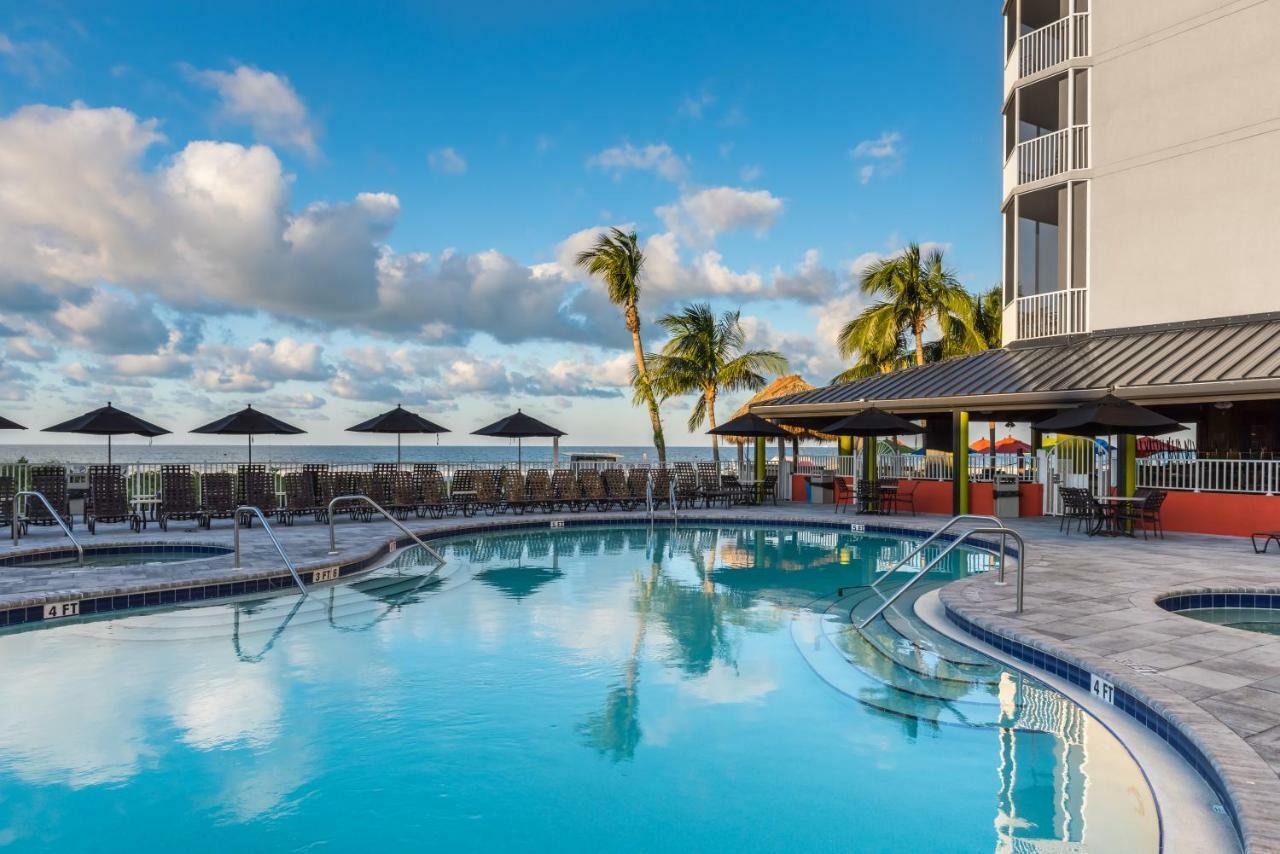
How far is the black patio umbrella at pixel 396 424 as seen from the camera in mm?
16719

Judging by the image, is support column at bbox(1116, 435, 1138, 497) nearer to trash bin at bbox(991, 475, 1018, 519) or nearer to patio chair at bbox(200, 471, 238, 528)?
trash bin at bbox(991, 475, 1018, 519)

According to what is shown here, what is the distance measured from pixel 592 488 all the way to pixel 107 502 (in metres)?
8.85

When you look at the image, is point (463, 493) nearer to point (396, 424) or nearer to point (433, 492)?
point (433, 492)

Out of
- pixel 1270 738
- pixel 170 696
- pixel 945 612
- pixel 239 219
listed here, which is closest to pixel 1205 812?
pixel 1270 738

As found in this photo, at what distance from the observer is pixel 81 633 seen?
6801mm

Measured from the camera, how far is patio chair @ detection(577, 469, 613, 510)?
16531 millimetres

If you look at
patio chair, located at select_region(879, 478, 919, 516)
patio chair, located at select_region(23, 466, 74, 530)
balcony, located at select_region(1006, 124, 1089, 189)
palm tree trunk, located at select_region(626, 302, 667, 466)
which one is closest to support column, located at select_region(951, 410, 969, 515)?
patio chair, located at select_region(879, 478, 919, 516)

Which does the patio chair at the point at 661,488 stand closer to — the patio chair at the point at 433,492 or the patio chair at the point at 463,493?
the patio chair at the point at 463,493

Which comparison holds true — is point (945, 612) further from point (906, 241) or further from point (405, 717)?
point (906, 241)

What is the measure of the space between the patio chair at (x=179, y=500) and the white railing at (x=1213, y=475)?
55.3ft

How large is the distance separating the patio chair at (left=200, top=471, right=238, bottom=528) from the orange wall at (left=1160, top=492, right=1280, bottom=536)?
16.4 meters

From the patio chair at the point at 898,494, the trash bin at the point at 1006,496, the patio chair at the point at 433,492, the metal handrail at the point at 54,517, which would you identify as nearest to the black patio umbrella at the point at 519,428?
the patio chair at the point at 433,492

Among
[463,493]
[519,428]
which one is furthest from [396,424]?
[519,428]

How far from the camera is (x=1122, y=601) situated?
277 inches
